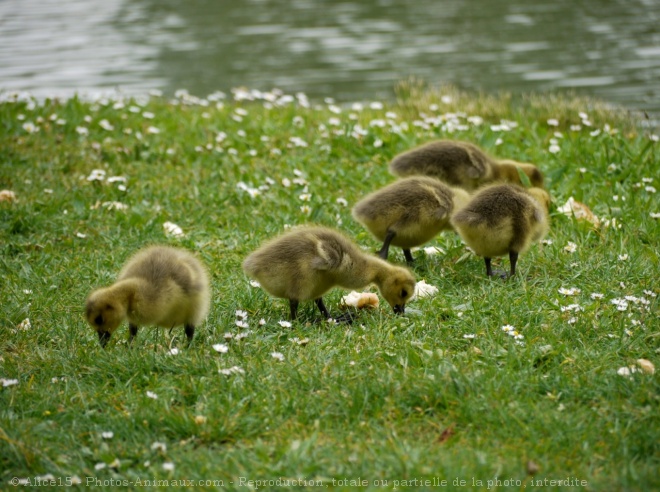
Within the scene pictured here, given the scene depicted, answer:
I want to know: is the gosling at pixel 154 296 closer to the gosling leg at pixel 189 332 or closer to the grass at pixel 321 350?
the gosling leg at pixel 189 332

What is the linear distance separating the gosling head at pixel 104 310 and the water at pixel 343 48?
33.7 feet

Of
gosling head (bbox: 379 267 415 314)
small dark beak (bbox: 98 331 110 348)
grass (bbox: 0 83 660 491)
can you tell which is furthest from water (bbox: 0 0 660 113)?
small dark beak (bbox: 98 331 110 348)

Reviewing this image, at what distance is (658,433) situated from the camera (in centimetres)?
413

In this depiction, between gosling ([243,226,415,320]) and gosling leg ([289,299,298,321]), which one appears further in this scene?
gosling leg ([289,299,298,321])

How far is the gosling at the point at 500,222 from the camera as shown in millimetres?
6262

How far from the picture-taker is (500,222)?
624cm

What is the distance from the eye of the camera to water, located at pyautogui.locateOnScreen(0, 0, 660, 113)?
16.0 meters

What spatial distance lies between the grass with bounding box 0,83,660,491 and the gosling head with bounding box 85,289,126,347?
230 mm

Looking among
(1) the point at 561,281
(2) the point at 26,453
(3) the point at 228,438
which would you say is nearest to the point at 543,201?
(1) the point at 561,281

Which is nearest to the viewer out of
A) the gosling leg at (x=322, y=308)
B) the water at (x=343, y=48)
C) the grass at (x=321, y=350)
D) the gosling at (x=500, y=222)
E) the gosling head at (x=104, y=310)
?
the grass at (x=321, y=350)

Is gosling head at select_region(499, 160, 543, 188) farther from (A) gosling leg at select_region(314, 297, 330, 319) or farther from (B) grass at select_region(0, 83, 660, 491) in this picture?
(A) gosling leg at select_region(314, 297, 330, 319)

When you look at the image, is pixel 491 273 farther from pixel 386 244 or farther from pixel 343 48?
pixel 343 48

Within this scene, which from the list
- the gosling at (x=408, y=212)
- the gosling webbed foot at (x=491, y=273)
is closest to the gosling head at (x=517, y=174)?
the gosling at (x=408, y=212)

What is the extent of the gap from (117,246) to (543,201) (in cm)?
369
